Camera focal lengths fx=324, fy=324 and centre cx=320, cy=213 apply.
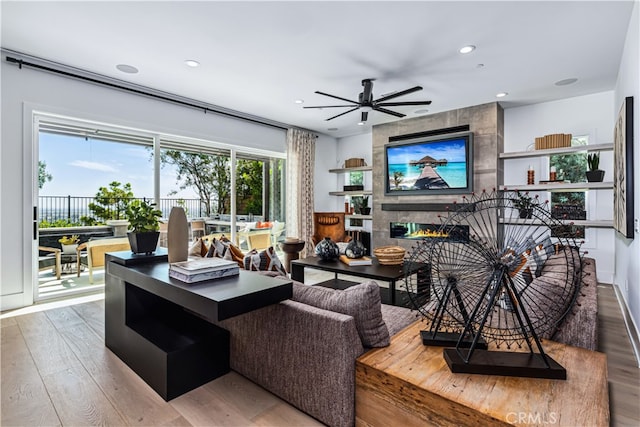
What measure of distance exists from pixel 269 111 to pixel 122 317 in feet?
12.7

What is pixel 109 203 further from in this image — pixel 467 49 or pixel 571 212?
pixel 571 212

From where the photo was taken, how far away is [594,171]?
413 centimetres

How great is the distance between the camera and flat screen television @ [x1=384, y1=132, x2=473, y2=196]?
505cm

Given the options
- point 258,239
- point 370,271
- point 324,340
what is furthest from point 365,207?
point 324,340

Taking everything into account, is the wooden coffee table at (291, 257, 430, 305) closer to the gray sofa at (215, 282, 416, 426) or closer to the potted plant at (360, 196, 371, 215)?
the gray sofa at (215, 282, 416, 426)

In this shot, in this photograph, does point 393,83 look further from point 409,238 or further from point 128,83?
point 128,83

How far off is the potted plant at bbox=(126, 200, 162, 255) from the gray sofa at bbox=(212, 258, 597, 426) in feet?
3.45

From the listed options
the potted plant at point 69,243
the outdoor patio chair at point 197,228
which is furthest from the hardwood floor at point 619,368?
the potted plant at point 69,243

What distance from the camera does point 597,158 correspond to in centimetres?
409

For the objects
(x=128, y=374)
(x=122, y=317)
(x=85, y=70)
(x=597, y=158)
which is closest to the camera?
(x=128, y=374)

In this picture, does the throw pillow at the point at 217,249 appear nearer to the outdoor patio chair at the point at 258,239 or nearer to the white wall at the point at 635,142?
the outdoor patio chair at the point at 258,239

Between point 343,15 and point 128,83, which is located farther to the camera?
point 128,83

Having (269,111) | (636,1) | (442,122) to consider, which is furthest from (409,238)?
(636,1)

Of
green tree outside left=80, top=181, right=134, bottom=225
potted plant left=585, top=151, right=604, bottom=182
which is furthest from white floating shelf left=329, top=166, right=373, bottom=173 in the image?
green tree outside left=80, top=181, right=134, bottom=225
